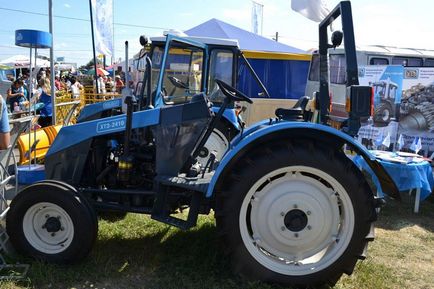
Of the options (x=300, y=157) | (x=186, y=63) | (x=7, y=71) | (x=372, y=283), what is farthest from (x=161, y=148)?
(x=7, y=71)

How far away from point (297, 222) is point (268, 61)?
33.1 feet

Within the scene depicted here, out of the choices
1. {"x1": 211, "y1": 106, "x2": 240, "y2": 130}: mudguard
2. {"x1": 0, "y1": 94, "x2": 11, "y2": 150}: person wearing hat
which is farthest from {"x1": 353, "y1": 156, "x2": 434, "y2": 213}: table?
{"x1": 0, "y1": 94, "x2": 11, "y2": 150}: person wearing hat

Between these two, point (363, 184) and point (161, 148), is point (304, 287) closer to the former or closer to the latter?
point (363, 184)

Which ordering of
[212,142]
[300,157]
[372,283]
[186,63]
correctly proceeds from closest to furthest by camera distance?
1. [300,157]
2. [372,283]
3. [186,63]
4. [212,142]

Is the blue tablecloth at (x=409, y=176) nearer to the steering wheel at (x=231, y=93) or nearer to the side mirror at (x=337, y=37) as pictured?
the steering wheel at (x=231, y=93)

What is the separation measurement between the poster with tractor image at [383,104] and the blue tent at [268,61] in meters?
4.80

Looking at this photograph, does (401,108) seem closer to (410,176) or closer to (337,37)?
(410,176)

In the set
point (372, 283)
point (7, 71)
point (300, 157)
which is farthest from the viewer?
point (7, 71)

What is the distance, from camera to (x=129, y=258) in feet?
11.1

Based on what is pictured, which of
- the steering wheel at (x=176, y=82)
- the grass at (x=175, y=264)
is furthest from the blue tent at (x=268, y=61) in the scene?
the grass at (x=175, y=264)

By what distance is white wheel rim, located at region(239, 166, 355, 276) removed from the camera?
287 cm

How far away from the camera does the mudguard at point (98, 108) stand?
18.1 feet

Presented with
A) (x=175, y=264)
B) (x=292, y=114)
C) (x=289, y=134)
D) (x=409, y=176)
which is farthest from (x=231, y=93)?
(x=409, y=176)

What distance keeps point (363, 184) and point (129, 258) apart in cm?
196
